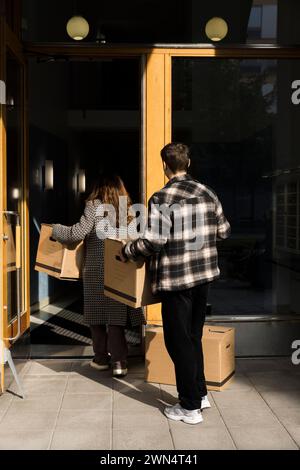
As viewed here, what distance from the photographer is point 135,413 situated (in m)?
3.83

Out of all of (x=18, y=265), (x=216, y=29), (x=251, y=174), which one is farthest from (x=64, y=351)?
(x=216, y=29)

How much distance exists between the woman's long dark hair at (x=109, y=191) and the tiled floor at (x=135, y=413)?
1292mm

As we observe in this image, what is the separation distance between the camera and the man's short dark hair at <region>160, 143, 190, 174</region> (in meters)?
3.65

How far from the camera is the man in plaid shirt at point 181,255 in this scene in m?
3.54

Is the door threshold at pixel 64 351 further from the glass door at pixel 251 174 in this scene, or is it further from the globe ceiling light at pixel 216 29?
the globe ceiling light at pixel 216 29

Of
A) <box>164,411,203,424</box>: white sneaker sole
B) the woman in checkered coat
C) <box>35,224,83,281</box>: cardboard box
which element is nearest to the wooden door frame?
the woman in checkered coat

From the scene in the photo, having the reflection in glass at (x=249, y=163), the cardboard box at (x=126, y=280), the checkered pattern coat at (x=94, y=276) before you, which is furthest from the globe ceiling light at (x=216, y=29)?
the cardboard box at (x=126, y=280)

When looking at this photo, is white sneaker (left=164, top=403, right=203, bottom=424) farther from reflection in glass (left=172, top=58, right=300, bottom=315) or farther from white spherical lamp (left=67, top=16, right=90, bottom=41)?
white spherical lamp (left=67, top=16, right=90, bottom=41)

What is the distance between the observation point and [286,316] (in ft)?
17.7

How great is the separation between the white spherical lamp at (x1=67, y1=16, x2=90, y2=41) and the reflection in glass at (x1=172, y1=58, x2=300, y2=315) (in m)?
0.79

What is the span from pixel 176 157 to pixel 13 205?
1637 millimetres
